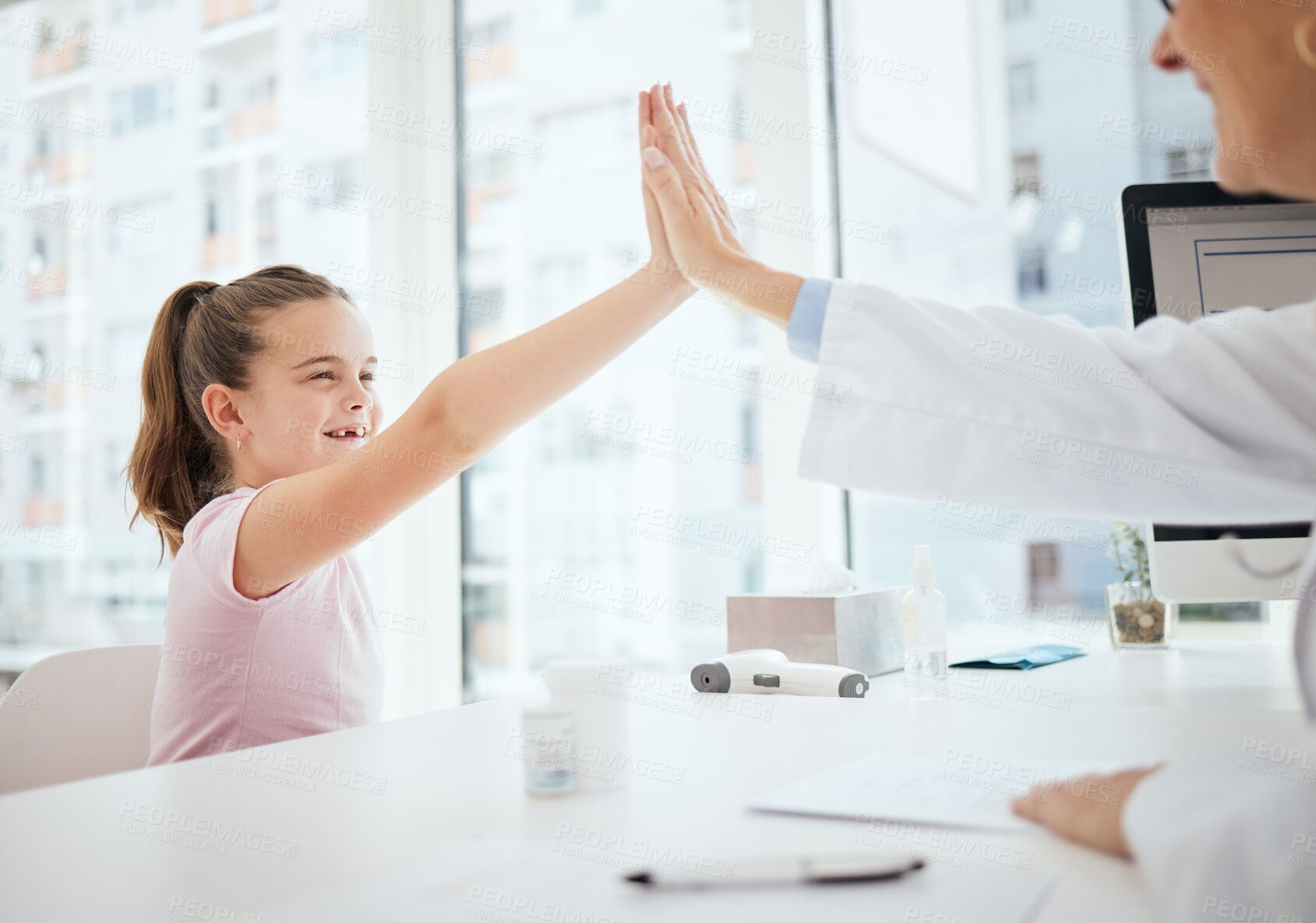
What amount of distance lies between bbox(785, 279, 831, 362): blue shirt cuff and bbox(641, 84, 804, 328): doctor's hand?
23 millimetres

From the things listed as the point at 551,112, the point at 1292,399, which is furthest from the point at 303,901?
the point at 551,112

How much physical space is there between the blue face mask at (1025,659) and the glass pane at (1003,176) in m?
0.32

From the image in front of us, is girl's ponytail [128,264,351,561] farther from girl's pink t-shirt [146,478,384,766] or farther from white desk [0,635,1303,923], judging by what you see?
white desk [0,635,1303,923]

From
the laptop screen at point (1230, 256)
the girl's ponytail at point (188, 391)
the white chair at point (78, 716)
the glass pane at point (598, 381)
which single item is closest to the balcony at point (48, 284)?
the glass pane at point (598, 381)

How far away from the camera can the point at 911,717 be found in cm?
102

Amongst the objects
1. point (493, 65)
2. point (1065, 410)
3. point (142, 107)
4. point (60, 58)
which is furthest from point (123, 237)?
point (1065, 410)

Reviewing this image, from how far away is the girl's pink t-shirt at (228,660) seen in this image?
4.04 feet

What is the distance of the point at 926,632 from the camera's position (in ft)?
4.30

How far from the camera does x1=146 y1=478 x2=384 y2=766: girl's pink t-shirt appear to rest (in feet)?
4.04

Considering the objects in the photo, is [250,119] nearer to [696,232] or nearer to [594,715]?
[696,232]

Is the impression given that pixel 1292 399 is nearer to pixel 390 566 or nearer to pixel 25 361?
pixel 390 566

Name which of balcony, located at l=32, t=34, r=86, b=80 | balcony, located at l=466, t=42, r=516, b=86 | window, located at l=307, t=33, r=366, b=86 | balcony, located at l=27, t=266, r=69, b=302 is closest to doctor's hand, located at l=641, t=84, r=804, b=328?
balcony, located at l=466, t=42, r=516, b=86

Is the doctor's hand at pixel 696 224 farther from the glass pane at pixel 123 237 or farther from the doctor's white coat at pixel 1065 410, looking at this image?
the glass pane at pixel 123 237

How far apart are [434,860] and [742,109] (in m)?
1.95
